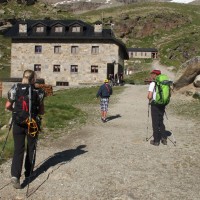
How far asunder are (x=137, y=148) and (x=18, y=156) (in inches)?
176

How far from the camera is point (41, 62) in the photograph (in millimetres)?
52688

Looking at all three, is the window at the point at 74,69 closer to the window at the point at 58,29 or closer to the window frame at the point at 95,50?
the window frame at the point at 95,50

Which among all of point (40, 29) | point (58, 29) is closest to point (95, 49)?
point (58, 29)

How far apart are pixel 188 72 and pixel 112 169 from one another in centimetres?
1942

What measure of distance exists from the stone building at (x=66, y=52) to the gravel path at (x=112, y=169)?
3902 cm

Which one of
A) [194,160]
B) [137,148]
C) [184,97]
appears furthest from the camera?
[184,97]

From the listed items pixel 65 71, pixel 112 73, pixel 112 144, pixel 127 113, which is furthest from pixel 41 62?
pixel 112 144

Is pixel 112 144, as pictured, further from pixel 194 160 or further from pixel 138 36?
pixel 138 36

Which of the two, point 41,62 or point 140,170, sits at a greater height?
point 41,62

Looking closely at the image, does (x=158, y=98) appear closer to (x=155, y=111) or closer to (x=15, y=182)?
(x=155, y=111)

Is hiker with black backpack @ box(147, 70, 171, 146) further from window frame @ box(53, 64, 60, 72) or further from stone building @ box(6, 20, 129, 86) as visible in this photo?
window frame @ box(53, 64, 60, 72)

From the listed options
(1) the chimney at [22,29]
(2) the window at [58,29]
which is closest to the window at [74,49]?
(2) the window at [58,29]

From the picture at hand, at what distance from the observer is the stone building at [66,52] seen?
168 feet

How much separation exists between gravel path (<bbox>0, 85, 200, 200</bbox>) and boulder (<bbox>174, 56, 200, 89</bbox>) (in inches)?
530
